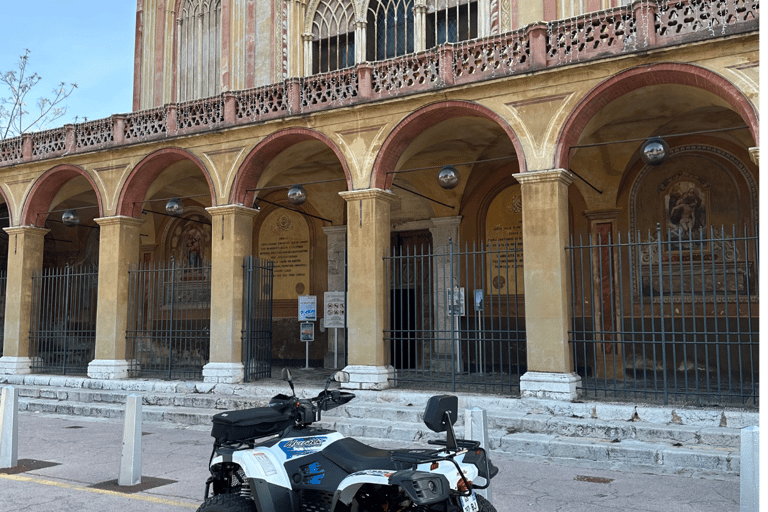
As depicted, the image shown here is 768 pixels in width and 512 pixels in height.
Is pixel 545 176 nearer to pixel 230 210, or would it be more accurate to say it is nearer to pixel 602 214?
pixel 602 214

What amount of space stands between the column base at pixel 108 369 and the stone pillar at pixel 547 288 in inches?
339

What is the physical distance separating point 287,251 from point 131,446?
435 inches

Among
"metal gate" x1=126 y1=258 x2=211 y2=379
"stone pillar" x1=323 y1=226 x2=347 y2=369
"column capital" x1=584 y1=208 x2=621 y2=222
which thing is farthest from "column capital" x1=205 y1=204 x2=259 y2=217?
"column capital" x1=584 y1=208 x2=621 y2=222

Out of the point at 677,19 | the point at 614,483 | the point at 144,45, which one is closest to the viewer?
the point at 614,483

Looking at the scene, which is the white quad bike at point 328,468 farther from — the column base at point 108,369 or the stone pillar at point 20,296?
the stone pillar at point 20,296

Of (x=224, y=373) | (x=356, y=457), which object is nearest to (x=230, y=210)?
(x=224, y=373)

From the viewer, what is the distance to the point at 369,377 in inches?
450

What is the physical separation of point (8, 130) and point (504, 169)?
22.3 metres

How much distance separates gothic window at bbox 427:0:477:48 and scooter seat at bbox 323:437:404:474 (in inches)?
454

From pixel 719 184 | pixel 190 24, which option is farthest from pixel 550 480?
pixel 190 24

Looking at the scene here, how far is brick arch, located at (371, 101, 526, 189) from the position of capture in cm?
1122

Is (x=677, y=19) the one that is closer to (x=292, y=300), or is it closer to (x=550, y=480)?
(x=550, y=480)

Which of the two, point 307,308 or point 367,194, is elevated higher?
point 367,194

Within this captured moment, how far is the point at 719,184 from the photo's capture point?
12.8 metres
